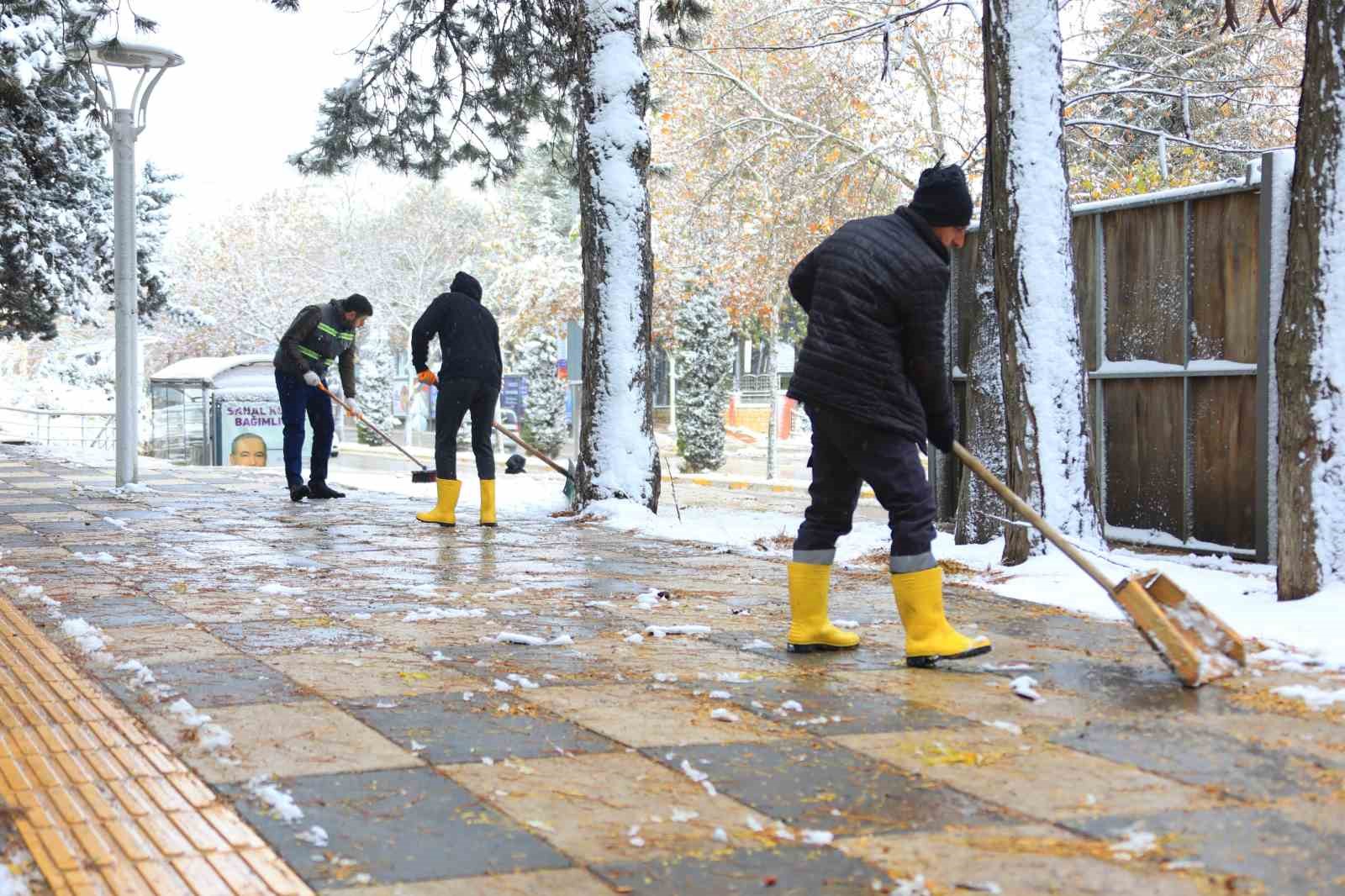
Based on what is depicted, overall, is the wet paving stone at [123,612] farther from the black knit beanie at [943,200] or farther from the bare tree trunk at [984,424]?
the bare tree trunk at [984,424]


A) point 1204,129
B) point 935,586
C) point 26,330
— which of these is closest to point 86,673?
point 935,586

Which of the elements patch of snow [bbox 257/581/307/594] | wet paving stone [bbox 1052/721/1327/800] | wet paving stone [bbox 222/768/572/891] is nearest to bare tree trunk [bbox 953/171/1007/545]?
patch of snow [bbox 257/581/307/594]

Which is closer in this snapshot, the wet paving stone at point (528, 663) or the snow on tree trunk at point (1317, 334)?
the wet paving stone at point (528, 663)

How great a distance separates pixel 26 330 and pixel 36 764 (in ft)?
83.1

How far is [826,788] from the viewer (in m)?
3.31

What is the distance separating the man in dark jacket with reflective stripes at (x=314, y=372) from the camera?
1184cm

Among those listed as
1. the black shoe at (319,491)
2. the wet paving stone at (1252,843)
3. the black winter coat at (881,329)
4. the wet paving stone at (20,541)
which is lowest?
the wet paving stone at (1252,843)

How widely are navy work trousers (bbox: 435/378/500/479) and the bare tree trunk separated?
323 centimetres

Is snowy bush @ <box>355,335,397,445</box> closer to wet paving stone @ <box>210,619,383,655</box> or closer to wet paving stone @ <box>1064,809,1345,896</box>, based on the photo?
wet paving stone @ <box>210,619,383,655</box>

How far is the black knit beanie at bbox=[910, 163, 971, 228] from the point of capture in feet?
16.5

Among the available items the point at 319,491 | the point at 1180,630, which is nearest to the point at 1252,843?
the point at 1180,630

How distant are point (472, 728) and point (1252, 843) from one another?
1.92 metres

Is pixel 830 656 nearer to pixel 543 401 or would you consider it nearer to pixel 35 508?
pixel 35 508

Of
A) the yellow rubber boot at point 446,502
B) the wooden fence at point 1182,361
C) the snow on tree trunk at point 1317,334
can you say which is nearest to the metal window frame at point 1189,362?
the wooden fence at point 1182,361
